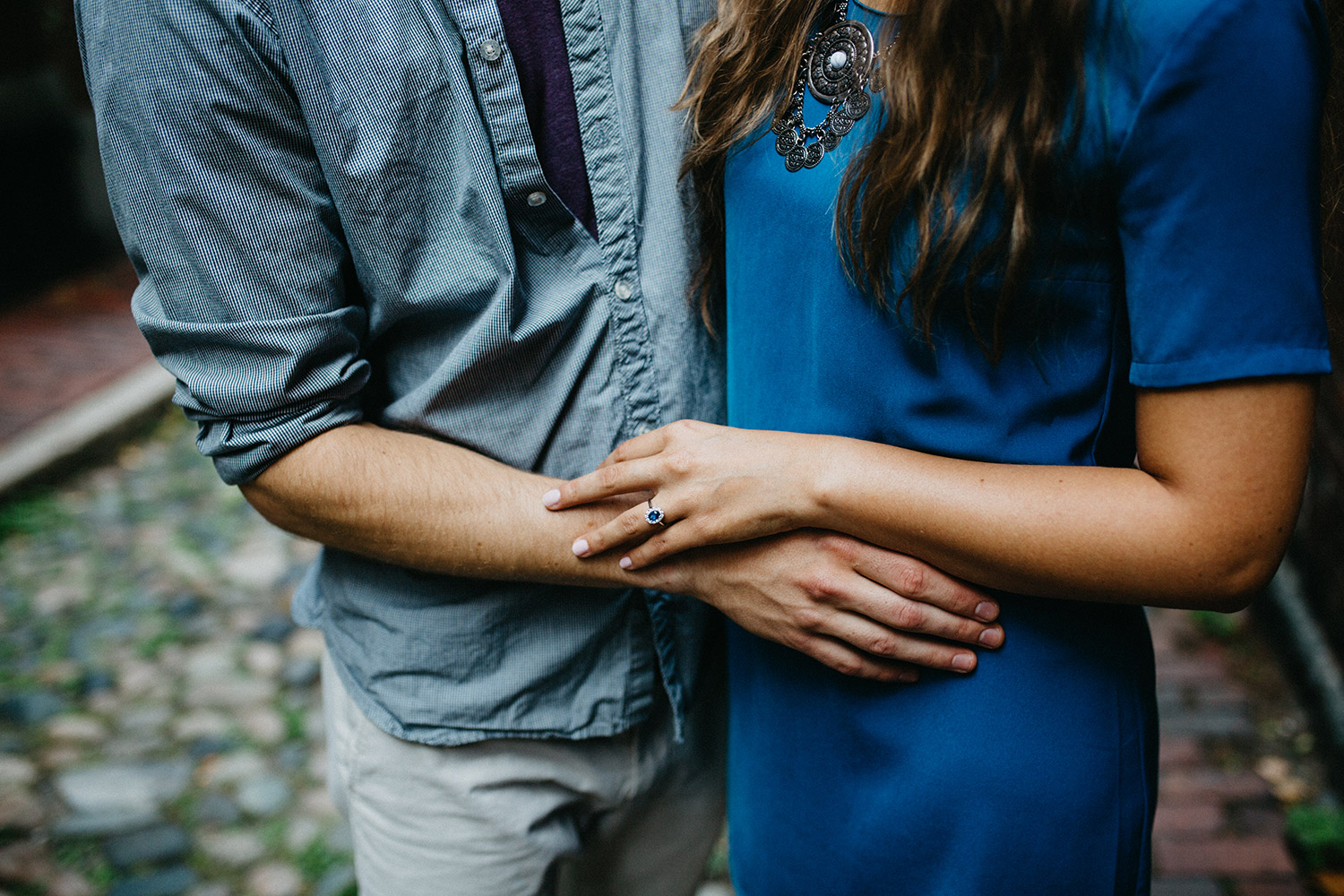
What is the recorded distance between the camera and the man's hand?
1208 millimetres

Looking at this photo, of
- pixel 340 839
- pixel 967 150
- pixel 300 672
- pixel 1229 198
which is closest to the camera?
pixel 1229 198

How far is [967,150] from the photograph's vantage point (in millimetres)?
1075

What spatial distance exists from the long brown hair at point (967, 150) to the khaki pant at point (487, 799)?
2.84 ft

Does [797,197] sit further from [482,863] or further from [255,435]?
[482,863]

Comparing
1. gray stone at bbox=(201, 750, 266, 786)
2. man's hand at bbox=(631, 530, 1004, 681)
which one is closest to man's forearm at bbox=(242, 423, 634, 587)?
man's hand at bbox=(631, 530, 1004, 681)

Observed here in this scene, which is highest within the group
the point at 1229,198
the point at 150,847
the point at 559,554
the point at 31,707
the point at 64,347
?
the point at 1229,198

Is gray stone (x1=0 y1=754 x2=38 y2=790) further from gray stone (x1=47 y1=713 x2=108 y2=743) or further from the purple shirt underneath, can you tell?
the purple shirt underneath

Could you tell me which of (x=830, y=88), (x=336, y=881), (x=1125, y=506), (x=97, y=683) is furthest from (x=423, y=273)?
(x=97, y=683)

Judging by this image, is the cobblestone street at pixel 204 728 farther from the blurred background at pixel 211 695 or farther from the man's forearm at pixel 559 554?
the man's forearm at pixel 559 554

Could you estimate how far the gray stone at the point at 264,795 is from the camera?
3.14 m

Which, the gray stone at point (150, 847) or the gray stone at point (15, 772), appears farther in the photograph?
the gray stone at point (15, 772)

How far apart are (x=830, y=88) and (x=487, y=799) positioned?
1.13m

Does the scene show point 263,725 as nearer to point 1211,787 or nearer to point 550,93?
point 550,93

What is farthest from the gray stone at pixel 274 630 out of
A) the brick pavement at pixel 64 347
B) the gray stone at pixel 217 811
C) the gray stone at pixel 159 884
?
the brick pavement at pixel 64 347
